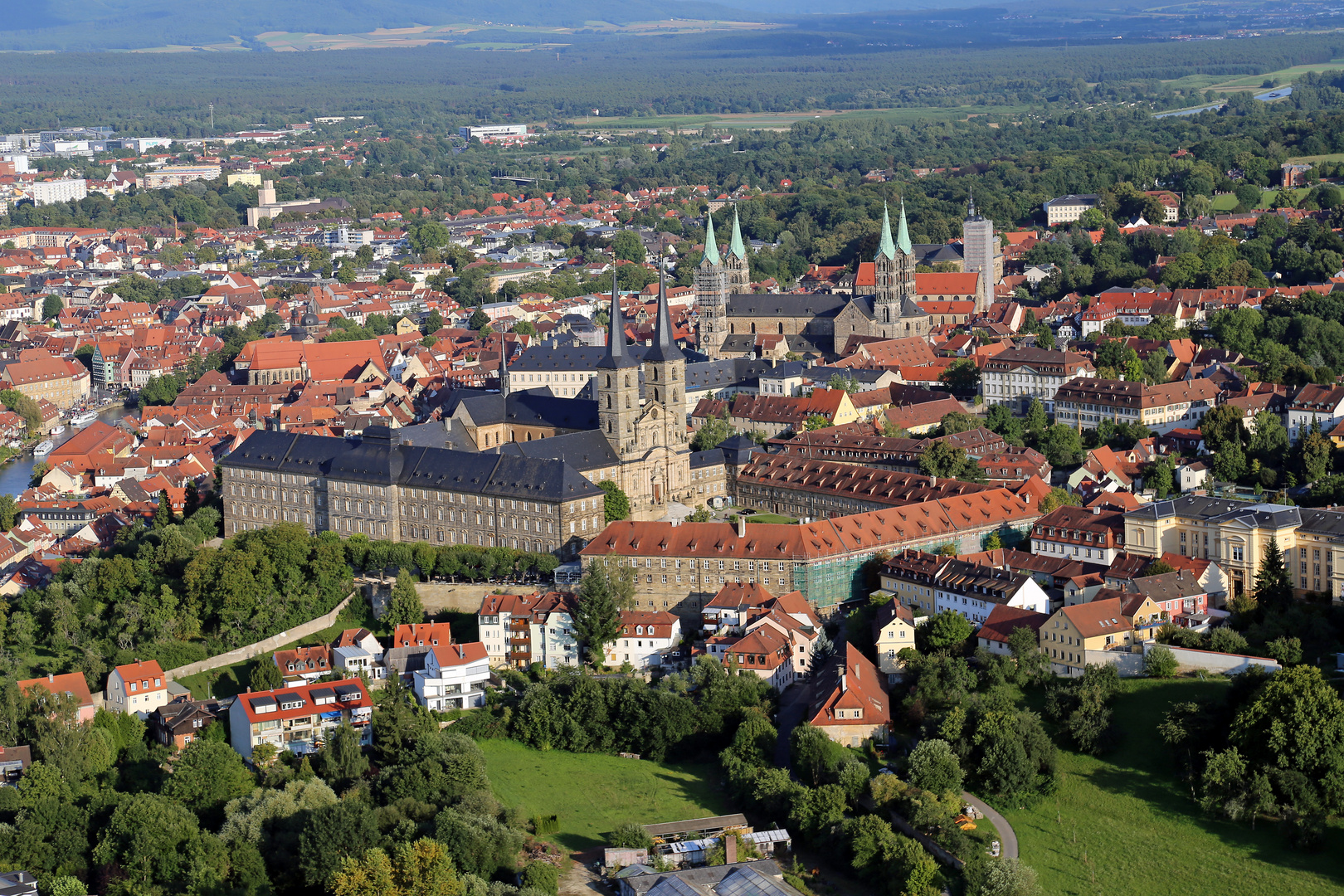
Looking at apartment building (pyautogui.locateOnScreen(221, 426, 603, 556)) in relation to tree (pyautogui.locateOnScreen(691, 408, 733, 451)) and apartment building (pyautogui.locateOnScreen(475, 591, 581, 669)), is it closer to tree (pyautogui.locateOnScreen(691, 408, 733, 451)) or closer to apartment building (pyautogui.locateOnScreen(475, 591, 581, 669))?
apartment building (pyautogui.locateOnScreen(475, 591, 581, 669))

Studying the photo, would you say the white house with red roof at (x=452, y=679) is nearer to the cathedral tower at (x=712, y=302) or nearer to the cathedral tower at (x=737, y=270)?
the cathedral tower at (x=712, y=302)


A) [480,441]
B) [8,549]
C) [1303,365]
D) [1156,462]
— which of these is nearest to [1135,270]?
[1303,365]

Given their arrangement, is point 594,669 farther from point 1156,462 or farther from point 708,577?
point 1156,462

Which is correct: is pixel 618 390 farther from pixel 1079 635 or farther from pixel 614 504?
pixel 1079 635

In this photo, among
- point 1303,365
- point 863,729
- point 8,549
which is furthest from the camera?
point 1303,365

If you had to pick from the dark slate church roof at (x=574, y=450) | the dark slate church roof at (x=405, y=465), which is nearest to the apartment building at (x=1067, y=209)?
the dark slate church roof at (x=574, y=450)

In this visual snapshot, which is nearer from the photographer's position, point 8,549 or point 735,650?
point 735,650

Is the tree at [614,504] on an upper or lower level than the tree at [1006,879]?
upper
